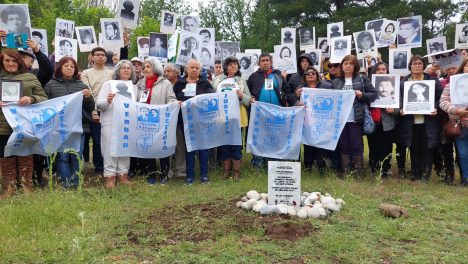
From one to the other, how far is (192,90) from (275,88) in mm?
1404

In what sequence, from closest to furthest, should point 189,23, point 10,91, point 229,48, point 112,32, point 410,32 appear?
point 10,91 < point 112,32 < point 410,32 < point 189,23 < point 229,48

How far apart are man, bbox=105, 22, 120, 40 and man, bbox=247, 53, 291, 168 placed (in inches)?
110

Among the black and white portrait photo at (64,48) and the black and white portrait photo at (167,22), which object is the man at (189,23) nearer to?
the black and white portrait photo at (167,22)

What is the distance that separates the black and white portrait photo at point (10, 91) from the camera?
235 inches

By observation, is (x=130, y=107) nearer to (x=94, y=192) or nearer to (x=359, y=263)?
(x=94, y=192)

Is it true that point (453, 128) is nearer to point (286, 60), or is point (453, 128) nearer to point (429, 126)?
point (429, 126)

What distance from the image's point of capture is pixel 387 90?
7184 mm

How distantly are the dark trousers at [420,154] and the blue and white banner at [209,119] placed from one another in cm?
285

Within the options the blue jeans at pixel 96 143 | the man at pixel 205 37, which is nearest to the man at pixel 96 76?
the blue jeans at pixel 96 143

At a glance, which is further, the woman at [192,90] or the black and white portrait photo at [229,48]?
the black and white portrait photo at [229,48]

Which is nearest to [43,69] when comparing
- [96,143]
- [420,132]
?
[96,143]

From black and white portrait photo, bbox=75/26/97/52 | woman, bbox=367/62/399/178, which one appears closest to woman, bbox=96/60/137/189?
black and white portrait photo, bbox=75/26/97/52

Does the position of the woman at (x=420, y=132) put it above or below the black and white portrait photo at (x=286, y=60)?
below

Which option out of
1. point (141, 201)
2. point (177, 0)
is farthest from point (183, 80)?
point (177, 0)
